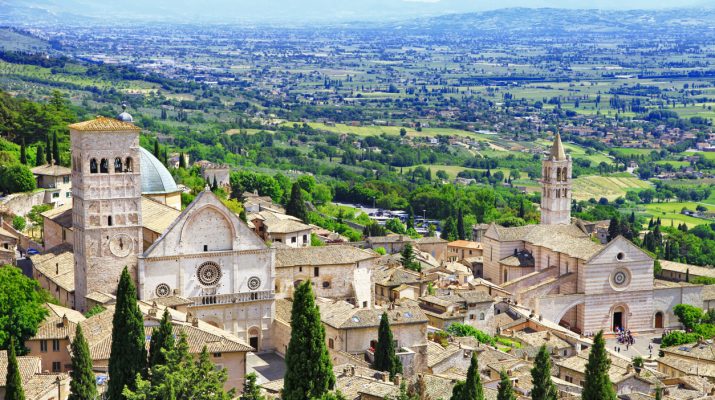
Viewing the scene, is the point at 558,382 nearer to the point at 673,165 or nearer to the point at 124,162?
the point at 124,162

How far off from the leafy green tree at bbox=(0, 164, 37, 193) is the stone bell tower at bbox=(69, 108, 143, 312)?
18516 mm

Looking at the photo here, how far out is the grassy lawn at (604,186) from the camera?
160 metres

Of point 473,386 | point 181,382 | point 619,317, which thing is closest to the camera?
point 181,382

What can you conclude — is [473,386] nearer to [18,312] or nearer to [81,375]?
[81,375]

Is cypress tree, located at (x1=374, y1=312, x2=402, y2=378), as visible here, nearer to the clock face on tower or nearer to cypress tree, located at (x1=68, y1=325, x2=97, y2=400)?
the clock face on tower

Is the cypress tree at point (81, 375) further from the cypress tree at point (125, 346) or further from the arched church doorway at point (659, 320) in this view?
the arched church doorway at point (659, 320)

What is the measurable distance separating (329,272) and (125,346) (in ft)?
60.4

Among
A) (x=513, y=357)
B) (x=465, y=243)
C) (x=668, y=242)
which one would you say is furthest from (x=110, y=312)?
(x=668, y=242)

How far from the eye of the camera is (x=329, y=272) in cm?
6066

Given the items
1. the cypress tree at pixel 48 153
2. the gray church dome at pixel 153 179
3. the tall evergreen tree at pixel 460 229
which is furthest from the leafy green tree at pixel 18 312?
the tall evergreen tree at pixel 460 229

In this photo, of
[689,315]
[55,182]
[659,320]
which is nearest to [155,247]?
[55,182]

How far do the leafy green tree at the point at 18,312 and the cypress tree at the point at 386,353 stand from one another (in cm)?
1142

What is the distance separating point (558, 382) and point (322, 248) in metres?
13.7

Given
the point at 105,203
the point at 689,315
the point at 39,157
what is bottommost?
the point at 689,315
